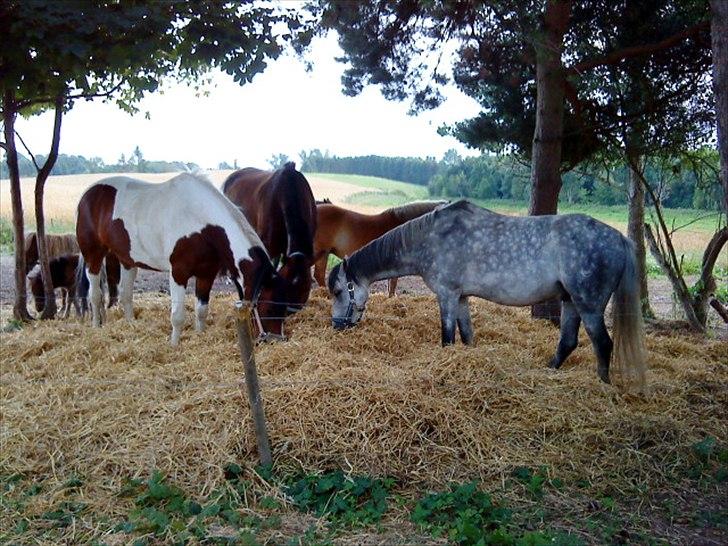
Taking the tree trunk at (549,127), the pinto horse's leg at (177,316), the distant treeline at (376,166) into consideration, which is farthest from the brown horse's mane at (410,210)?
the pinto horse's leg at (177,316)

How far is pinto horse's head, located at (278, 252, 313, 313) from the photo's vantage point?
5395 mm

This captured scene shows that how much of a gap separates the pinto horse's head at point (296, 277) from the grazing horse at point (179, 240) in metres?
0.14

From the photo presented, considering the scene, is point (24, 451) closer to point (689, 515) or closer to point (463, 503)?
point (463, 503)

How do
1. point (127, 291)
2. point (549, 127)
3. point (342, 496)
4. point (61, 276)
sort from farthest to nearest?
point (61, 276) → point (127, 291) → point (549, 127) → point (342, 496)

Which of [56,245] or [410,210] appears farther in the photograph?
[56,245]

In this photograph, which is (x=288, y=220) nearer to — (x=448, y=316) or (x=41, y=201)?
(x=448, y=316)

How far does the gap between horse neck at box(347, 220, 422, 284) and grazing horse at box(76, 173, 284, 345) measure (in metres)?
0.70

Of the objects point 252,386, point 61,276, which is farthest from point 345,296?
point 61,276

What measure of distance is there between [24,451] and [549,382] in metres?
3.26

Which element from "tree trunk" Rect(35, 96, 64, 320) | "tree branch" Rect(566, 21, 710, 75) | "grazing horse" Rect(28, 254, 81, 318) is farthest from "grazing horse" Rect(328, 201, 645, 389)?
"grazing horse" Rect(28, 254, 81, 318)

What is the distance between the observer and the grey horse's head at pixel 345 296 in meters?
5.29

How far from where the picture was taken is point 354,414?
372 cm

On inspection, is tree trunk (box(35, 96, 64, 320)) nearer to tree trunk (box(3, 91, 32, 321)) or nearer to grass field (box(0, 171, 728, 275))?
tree trunk (box(3, 91, 32, 321))

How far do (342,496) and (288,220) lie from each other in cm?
334
